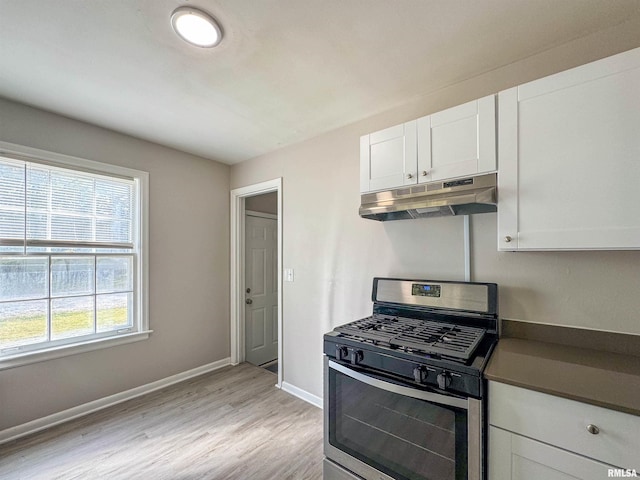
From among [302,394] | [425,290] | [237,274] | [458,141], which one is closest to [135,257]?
[237,274]

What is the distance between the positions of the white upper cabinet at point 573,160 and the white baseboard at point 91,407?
128 inches

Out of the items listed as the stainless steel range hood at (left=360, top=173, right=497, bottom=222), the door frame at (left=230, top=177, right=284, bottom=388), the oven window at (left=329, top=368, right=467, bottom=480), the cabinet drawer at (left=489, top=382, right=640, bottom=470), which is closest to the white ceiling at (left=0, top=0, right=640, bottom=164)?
the stainless steel range hood at (left=360, top=173, right=497, bottom=222)

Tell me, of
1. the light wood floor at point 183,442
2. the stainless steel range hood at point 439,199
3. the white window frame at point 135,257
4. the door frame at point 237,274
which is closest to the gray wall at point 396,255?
the stainless steel range hood at point 439,199

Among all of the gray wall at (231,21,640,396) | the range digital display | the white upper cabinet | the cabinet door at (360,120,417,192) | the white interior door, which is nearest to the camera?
the white upper cabinet

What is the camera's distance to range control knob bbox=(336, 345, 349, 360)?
5.07 ft

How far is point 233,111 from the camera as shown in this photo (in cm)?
225

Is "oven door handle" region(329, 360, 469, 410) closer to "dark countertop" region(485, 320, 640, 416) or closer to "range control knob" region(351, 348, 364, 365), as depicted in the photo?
"range control knob" region(351, 348, 364, 365)

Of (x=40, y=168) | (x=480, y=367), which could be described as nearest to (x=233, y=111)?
(x=40, y=168)

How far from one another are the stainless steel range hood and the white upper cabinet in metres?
0.09

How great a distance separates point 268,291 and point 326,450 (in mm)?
2493

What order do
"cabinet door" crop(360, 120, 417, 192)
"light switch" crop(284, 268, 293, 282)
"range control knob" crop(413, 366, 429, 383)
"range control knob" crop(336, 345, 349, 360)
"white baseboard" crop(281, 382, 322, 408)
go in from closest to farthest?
"range control knob" crop(413, 366, 429, 383) → "range control knob" crop(336, 345, 349, 360) → "cabinet door" crop(360, 120, 417, 192) → "white baseboard" crop(281, 382, 322, 408) → "light switch" crop(284, 268, 293, 282)

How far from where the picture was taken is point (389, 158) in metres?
1.83

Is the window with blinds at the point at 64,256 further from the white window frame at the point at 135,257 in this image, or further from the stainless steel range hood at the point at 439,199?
the stainless steel range hood at the point at 439,199

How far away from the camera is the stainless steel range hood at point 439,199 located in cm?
146
